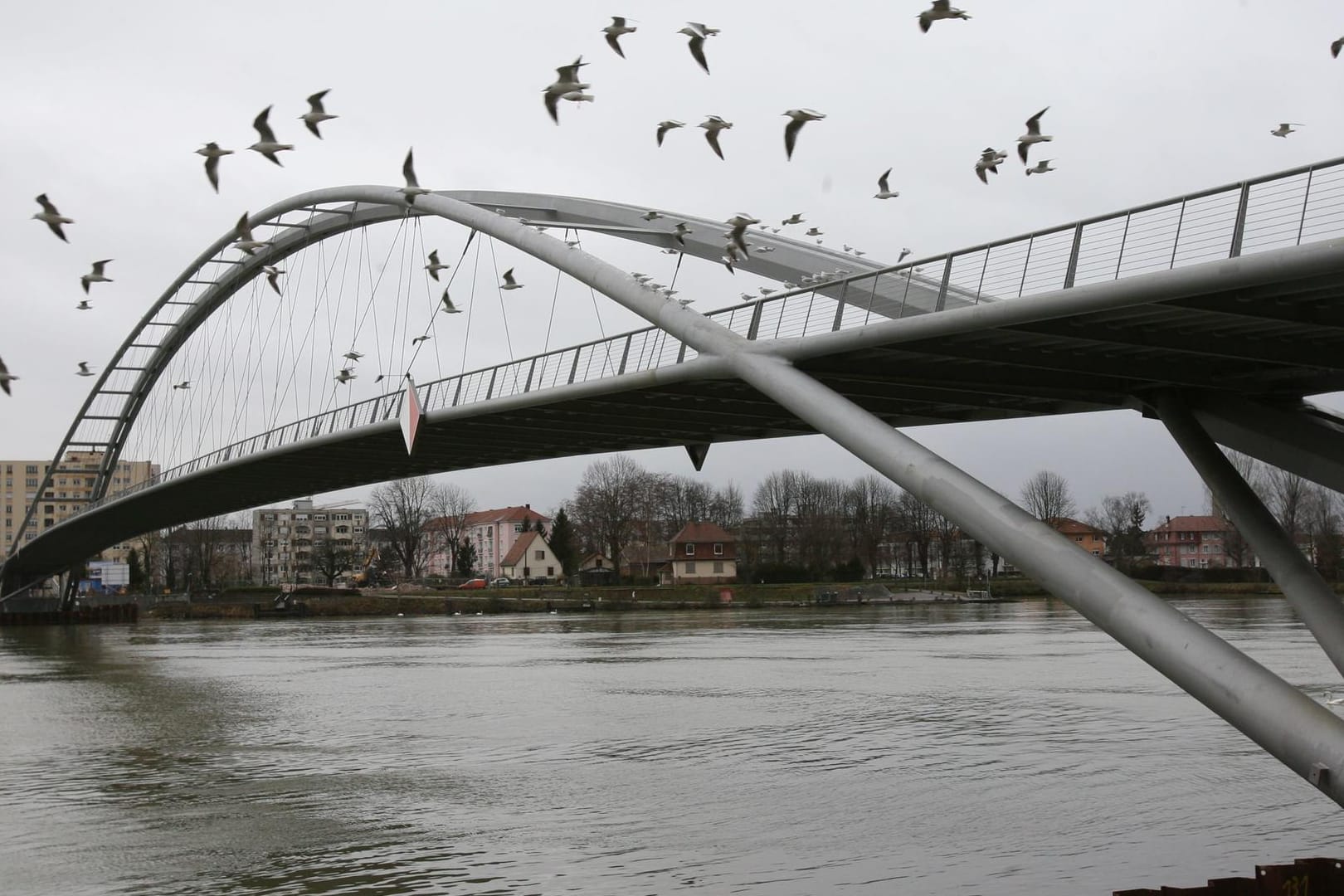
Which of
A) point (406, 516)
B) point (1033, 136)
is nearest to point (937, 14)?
point (1033, 136)

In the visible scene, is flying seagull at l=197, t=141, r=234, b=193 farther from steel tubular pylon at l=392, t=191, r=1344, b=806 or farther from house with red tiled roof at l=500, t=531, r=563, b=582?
house with red tiled roof at l=500, t=531, r=563, b=582

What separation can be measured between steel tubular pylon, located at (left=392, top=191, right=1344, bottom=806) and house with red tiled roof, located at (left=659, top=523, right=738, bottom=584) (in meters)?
97.2

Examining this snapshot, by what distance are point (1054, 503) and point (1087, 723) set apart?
334 feet

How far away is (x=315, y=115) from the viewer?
16234mm

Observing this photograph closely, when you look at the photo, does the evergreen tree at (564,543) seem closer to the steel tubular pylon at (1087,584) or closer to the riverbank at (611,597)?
the riverbank at (611,597)

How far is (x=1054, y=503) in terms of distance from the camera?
117875 mm

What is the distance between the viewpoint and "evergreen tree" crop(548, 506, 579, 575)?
4392 inches

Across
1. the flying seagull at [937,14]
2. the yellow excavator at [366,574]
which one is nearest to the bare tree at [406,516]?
the yellow excavator at [366,574]

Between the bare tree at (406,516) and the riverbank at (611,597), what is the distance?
20.3 m

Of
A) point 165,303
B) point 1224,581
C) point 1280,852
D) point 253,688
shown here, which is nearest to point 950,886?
point 1280,852

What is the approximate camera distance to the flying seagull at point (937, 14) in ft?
36.7

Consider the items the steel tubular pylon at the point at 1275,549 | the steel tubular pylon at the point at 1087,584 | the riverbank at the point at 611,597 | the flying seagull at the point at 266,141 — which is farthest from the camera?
the riverbank at the point at 611,597

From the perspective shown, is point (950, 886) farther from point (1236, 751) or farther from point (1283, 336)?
point (1236, 751)

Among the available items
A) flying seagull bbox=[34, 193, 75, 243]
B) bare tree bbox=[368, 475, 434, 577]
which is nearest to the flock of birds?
flying seagull bbox=[34, 193, 75, 243]
